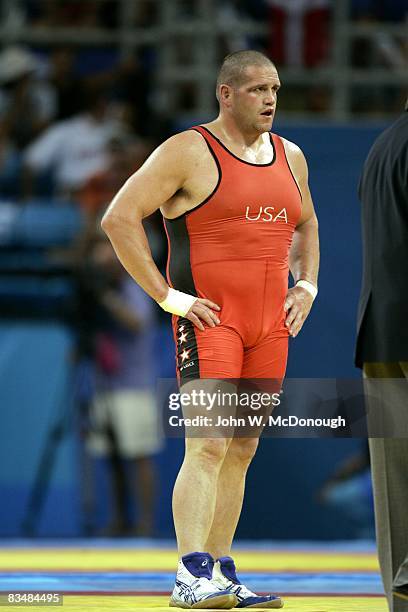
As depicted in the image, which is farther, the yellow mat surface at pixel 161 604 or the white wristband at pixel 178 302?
A: the white wristband at pixel 178 302

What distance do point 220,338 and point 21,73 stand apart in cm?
590

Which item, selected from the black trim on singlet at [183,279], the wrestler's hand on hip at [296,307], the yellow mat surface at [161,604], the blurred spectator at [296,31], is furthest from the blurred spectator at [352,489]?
the black trim on singlet at [183,279]

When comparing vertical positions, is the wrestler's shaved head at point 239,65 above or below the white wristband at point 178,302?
above

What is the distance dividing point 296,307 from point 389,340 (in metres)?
0.95

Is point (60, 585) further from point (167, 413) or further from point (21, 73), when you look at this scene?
point (21, 73)

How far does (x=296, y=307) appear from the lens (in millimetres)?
4879

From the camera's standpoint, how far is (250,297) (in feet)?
15.5

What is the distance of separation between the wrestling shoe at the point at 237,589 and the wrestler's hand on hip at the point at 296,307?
2.84 ft

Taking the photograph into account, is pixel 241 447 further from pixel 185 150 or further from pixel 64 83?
pixel 64 83

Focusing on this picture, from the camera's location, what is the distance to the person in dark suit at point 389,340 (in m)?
3.94

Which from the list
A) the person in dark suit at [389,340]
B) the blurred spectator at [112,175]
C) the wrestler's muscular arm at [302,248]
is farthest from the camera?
the blurred spectator at [112,175]

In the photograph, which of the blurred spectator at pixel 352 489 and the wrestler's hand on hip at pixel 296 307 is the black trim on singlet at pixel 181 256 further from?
the blurred spectator at pixel 352 489

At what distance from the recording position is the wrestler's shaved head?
4715 millimetres

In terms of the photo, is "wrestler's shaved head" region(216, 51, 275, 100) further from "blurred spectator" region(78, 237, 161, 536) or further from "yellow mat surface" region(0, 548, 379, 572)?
"blurred spectator" region(78, 237, 161, 536)
